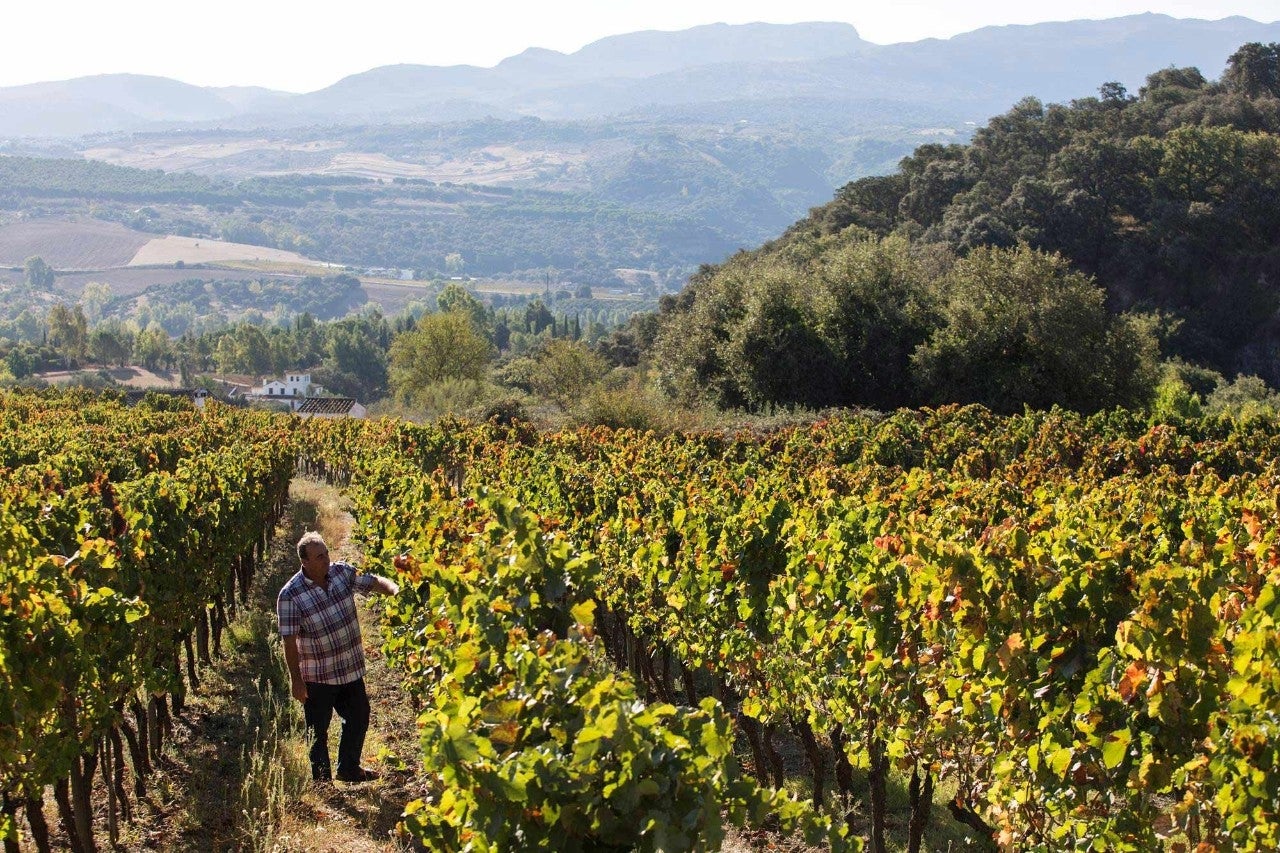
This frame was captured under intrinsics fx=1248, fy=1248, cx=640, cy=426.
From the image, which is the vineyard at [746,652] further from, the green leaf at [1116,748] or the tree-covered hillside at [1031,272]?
the tree-covered hillside at [1031,272]

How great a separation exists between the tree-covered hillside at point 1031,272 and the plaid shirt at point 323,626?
29459 mm

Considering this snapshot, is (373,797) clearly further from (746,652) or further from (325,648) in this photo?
(746,652)

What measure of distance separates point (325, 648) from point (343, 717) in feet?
2.30

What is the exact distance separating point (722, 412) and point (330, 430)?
40.2 ft

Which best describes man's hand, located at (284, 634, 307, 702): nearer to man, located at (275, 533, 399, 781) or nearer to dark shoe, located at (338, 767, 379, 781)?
man, located at (275, 533, 399, 781)

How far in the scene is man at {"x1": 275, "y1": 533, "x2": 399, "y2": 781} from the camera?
8.61m

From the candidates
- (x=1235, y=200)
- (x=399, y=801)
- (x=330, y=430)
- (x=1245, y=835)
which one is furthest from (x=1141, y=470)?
(x=1235, y=200)

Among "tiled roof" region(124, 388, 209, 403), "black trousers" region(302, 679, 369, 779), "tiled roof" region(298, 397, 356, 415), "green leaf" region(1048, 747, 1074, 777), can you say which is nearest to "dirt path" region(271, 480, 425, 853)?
"black trousers" region(302, 679, 369, 779)

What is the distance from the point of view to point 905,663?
23.9ft

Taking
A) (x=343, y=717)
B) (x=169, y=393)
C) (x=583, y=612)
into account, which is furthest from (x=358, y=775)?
(x=169, y=393)

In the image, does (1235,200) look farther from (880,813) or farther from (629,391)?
(880,813)

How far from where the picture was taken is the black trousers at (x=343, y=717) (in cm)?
891

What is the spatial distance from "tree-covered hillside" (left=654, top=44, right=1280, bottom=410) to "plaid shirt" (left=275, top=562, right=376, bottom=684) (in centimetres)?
2946

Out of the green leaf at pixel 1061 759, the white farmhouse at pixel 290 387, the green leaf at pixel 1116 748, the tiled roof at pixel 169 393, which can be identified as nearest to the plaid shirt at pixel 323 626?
the green leaf at pixel 1061 759
